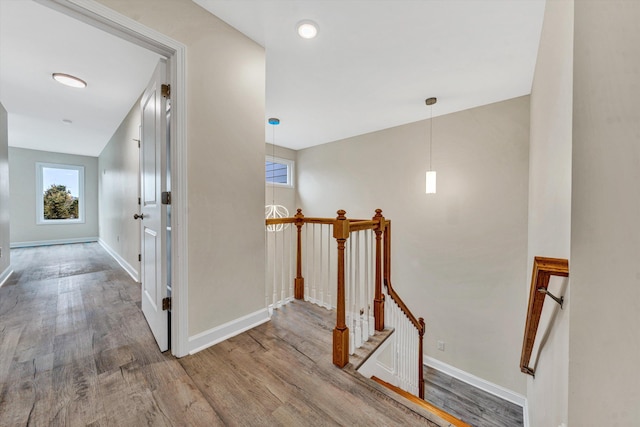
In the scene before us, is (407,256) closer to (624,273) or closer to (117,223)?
(624,273)

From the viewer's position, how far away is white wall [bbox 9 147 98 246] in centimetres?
539

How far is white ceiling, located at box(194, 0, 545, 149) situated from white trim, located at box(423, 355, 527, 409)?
11.8 feet

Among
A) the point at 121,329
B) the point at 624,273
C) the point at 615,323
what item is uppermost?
the point at 624,273

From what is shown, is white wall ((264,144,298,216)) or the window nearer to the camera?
white wall ((264,144,298,216))

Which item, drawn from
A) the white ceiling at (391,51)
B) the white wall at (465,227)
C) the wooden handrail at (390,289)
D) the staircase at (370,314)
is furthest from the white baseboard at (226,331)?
the white wall at (465,227)

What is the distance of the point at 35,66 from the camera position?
2240 mm

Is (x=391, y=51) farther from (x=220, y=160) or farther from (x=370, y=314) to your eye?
(x=370, y=314)

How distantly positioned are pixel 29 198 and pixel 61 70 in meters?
5.49

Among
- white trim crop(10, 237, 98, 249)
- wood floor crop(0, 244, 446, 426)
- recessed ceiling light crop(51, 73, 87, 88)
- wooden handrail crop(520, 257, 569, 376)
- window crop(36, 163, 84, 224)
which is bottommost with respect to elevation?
wood floor crop(0, 244, 446, 426)

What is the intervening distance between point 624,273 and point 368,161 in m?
3.62

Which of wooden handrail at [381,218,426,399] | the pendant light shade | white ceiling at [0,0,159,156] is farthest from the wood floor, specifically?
white ceiling at [0,0,159,156]

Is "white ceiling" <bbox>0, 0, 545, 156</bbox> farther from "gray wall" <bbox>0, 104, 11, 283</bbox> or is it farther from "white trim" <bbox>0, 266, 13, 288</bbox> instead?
"white trim" <bbox>0, 266, 13, 288</bbox>

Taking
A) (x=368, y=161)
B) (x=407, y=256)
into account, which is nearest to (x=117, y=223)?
(x=368, y=161)

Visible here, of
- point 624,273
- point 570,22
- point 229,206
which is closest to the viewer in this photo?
point 624,273
